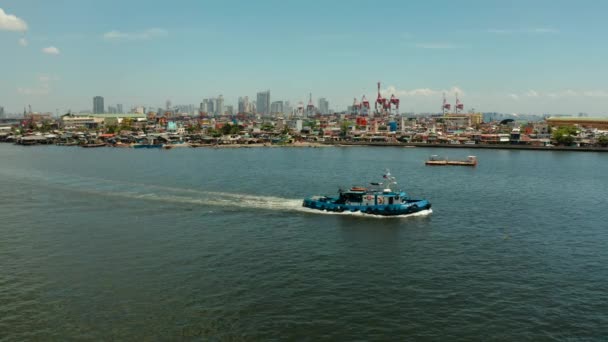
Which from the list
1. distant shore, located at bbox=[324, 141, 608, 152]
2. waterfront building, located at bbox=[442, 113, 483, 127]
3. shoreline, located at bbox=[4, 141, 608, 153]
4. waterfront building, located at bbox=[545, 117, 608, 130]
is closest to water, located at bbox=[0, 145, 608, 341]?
distant shore, located at bbox=[324, 141, 608, 152]

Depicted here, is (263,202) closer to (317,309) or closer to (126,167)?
(317,309)

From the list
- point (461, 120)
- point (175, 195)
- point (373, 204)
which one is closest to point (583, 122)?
point (461, 120)

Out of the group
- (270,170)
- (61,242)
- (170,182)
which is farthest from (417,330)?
(270,170)

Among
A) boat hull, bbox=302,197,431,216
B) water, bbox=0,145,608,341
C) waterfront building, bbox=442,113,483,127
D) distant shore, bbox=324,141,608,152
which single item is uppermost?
waterfront building, bbox=442,113,483,127

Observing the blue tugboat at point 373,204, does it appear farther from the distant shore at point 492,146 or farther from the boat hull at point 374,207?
the distant shore at point 492,146

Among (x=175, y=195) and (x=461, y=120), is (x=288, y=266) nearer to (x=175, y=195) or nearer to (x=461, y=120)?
(x=175, y=195)

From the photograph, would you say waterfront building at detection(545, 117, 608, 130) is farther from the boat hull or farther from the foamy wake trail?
the foamy wake trail

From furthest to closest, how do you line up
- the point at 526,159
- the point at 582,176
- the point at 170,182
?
the point at 526,159 < the point at 582,176 < the point at 170,182

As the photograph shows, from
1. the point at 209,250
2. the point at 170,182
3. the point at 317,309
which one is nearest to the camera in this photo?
the point at 317,309
